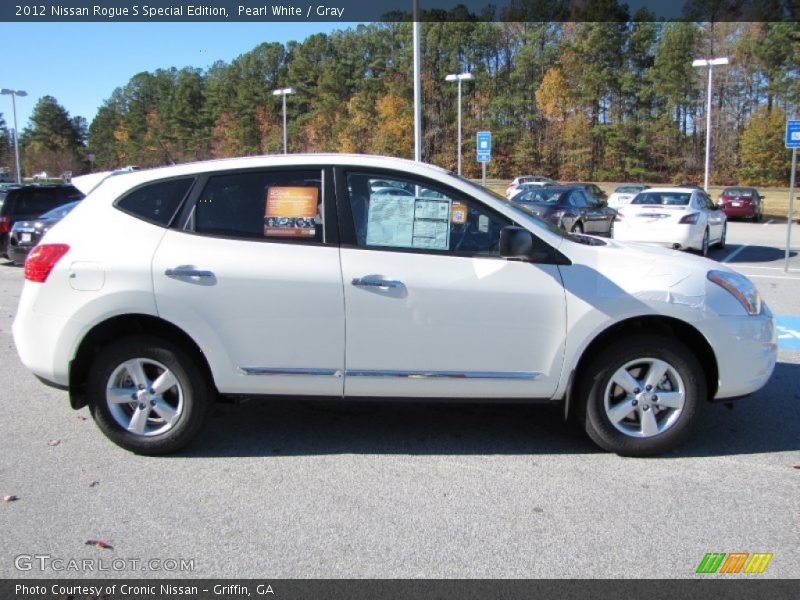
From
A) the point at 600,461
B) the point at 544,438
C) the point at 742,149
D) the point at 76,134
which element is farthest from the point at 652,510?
the point at 76,134

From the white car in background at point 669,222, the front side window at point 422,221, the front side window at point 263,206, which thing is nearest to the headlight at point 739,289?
the front side window at point 422,221

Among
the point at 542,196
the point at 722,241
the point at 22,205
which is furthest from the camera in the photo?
the point at 722,241

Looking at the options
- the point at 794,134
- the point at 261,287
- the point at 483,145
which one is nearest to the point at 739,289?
the point at 261,287

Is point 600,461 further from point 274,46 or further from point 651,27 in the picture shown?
point 274,46

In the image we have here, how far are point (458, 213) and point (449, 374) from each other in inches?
A: 37.7

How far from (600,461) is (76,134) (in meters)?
116

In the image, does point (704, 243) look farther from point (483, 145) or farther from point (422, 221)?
point (422, 221)

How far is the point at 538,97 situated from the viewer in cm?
6975

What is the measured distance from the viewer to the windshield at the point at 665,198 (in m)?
16.3

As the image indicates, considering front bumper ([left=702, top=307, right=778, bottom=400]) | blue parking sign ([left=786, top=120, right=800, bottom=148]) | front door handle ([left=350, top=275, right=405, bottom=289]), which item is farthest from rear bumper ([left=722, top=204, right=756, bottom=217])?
front door handle ([left=350, top=275, right=405, bottom=289])

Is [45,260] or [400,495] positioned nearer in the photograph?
[400,495]

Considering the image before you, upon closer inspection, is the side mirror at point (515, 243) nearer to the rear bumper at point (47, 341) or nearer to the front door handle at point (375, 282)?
the front door handle at point (375, 282)

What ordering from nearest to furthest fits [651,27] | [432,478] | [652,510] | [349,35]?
1. [652,510]
2. [432,478]
3. [651,27]
4. [349,35]

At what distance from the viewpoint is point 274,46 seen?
81500 millimetres
